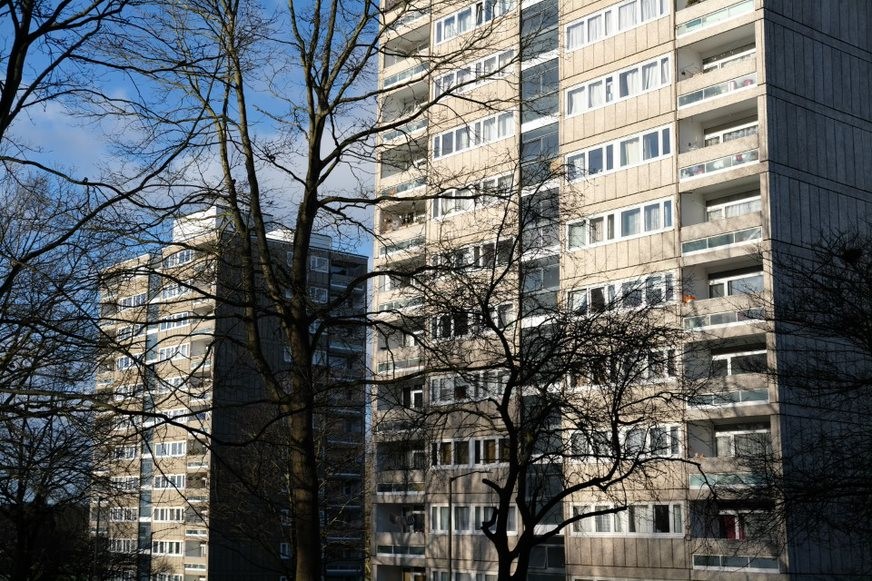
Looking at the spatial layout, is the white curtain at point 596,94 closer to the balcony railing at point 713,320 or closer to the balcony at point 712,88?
the balcony at point 712,88

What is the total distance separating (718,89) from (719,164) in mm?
2990

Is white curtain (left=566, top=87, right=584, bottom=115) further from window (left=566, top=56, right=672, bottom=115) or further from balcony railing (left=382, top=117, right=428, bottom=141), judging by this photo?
balcony railing (left=382, top=117, right=428, bottom=141)

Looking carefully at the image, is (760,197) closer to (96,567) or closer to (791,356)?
(791,356)

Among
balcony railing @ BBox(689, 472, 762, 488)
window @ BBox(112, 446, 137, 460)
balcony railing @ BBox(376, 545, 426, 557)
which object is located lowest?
balcony railing @ BBox(376, 545, 426, 557)

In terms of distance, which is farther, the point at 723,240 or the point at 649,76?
the point at 649,76

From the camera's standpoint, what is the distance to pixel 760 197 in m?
45.8

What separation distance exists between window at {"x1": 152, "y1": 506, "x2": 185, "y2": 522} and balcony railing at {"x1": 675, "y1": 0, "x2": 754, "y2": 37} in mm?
58953

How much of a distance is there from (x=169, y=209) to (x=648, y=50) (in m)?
39.0

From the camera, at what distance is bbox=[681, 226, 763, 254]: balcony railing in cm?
4481

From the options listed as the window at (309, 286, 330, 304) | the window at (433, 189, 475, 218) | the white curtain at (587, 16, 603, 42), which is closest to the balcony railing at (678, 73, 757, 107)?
the white curtain at (587, 16, 603, 42)

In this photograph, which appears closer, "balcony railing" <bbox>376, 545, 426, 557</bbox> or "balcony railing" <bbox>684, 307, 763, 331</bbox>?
"balcony railing" <bbox>684, 307, 763, 331</bbox>

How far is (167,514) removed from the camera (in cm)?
9500

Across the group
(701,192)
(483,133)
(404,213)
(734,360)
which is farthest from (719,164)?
(404,213)

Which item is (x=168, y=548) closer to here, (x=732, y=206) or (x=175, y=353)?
(x=732, y=206)
